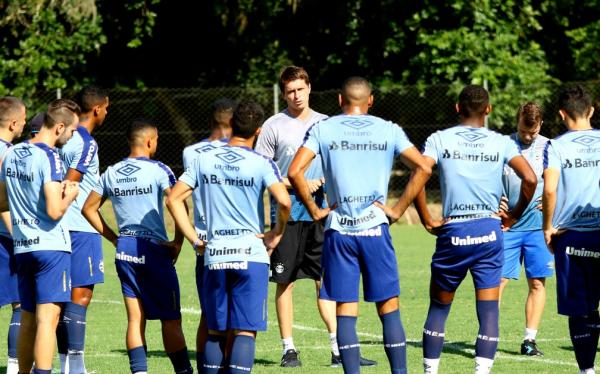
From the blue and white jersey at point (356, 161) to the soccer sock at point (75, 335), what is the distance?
2.26 meters

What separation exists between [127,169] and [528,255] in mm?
4218

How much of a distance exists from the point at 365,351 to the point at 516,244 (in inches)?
69.0

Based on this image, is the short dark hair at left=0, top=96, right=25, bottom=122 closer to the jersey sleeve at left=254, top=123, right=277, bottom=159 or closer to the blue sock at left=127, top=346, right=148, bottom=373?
the blue sock at left=127, top=346, right=148, bottom=373

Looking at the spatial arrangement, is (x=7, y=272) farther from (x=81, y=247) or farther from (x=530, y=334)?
(x=530, y=334)

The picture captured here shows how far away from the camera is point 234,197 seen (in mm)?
7875

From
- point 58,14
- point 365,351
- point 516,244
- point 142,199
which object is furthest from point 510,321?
point 58,14

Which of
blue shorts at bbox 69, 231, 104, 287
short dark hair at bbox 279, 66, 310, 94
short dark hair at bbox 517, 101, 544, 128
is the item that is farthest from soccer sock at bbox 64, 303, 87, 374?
short dark hair at bbox 517, 101, 544, 128

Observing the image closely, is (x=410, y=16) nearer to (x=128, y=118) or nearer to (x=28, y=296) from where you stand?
(x=128, y=118)

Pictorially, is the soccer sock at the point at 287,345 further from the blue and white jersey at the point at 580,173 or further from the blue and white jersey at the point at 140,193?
the blue and white jersey at the point at 580,173

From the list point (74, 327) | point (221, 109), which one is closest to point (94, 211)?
point (74, 327)

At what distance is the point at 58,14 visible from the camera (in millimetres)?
26328

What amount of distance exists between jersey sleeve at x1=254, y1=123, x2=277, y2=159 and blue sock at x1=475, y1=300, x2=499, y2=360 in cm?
253

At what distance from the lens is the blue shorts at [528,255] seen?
10.9 metres

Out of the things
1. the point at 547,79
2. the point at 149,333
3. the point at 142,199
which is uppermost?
the point at 547,79
